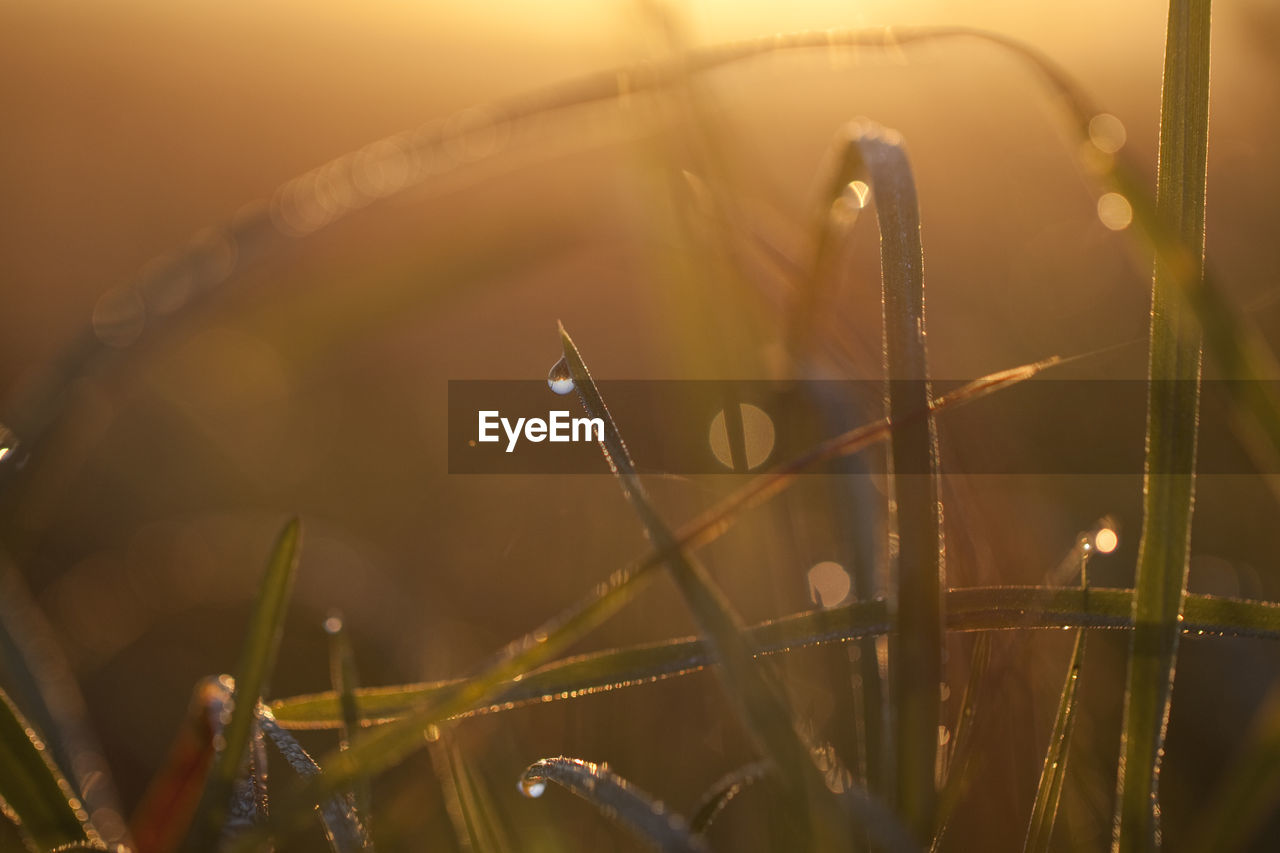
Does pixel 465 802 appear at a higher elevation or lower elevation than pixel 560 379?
lower

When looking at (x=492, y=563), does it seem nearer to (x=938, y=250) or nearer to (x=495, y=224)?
(x=495, y=224)

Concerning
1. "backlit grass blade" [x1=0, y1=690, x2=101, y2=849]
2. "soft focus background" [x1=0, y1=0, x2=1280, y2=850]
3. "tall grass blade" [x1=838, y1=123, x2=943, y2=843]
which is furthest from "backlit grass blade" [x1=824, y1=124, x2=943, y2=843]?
"backlit grass blade" [x1=0, y1=690, x2=101, y2=849]

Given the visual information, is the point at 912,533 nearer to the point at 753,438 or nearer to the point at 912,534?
the point at 912,534

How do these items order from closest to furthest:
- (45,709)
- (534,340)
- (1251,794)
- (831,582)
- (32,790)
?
(1251,794)
(32,790)
(45,709)
(831,582)
(534,340)

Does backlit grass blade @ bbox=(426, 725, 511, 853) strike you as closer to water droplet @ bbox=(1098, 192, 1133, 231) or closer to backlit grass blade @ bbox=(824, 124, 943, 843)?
backlit grass blade @ bbox=(824, 124, 943, 843)

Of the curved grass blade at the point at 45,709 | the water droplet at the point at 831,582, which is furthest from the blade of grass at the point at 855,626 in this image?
the curved grass blade at the point at 45,709

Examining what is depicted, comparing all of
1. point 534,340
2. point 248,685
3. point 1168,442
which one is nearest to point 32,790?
point 248,685

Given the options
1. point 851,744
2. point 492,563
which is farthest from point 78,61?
point 851,744

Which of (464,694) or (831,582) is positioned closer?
(464,694)
